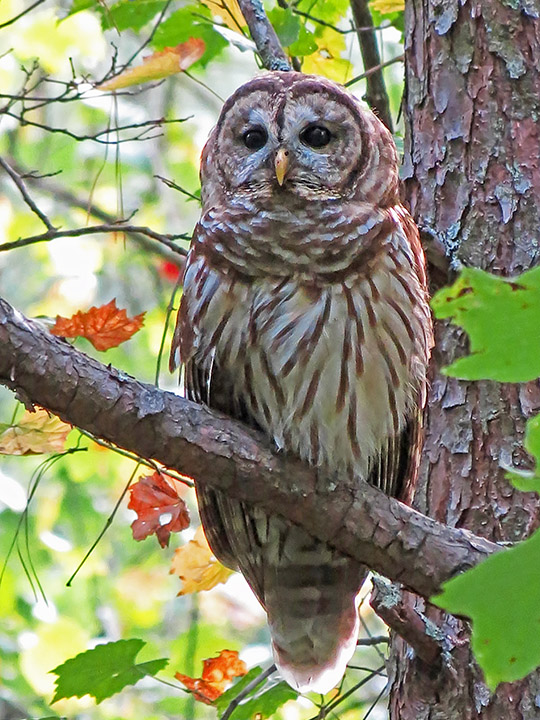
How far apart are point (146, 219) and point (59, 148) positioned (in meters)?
1.12

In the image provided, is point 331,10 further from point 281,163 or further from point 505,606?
point 505,606

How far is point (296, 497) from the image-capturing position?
2266 millimetres

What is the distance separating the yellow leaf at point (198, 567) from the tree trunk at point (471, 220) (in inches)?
25.4

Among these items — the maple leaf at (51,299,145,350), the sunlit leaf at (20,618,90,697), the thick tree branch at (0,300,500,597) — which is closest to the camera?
the thick tree branch at (0,300,500,597)

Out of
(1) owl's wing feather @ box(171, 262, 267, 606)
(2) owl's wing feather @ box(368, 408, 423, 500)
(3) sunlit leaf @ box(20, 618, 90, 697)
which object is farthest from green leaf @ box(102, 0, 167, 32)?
(3) sunlit leaf @ box(20, 618, 90, 697)

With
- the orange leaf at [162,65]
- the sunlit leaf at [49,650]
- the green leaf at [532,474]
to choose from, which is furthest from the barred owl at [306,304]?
the sunlit leaf at [49,650]

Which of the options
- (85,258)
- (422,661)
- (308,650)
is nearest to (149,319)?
(85,258)

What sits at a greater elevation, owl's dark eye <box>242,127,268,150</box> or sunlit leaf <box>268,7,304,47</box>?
sunlit leaf <box>268,7,304,47</box>

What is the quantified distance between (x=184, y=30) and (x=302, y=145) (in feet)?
2.59

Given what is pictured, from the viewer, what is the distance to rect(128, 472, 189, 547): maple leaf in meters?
2.76

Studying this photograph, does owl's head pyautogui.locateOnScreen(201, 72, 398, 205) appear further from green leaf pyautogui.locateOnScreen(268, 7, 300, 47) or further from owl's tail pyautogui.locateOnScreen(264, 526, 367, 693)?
owl's tail pyautogui.locateOnScreen(264, 526, 367, 693)

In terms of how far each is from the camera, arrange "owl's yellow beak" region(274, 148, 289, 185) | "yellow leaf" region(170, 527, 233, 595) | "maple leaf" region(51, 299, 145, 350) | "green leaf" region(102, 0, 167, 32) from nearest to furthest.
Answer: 1. "owl's yellow beak" region(274, 148, 289, 185)
2. "maple leaf" region(51, 299, 145, 350)
3. "yellow leaf" region(170, 527, 233, 595)
4. "green leaf" region(102, 0, 167, 32)

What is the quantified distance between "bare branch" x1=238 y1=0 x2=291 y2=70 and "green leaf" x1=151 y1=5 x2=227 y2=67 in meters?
0.24

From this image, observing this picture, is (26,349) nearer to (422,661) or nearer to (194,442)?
(194,442)
